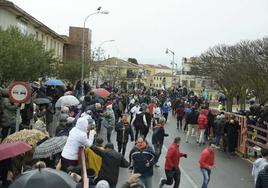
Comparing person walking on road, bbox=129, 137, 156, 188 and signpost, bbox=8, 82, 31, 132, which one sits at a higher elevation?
signpost, bbox=8, 82, 31, 132

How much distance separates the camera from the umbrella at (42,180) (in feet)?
21.8

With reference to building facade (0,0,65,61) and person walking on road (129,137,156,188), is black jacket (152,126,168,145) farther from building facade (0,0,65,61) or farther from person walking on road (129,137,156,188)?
building facade (0,0,65,61)

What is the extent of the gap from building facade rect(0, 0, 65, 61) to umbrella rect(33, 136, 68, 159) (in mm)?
19546

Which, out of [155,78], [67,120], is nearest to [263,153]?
[67,120]

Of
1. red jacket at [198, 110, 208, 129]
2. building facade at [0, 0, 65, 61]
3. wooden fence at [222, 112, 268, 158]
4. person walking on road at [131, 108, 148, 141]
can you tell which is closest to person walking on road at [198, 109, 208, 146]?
red jacket at [198, 110, 208, 129]

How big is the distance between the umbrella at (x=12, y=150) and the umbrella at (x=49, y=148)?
3.77 feet

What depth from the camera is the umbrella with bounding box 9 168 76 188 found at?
6.64 meters

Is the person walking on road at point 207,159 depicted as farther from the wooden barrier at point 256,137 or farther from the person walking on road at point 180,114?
the person walking on road at point 180,114

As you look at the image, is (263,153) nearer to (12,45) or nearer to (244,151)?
(244,151)

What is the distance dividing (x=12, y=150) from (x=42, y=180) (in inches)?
85.8

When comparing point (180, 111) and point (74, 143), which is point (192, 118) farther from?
point (74, 143)

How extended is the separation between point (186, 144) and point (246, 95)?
2631cm

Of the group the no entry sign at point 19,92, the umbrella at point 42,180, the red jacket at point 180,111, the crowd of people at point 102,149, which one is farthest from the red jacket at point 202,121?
the umbrella at point 42,180

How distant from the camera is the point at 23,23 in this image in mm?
41719
